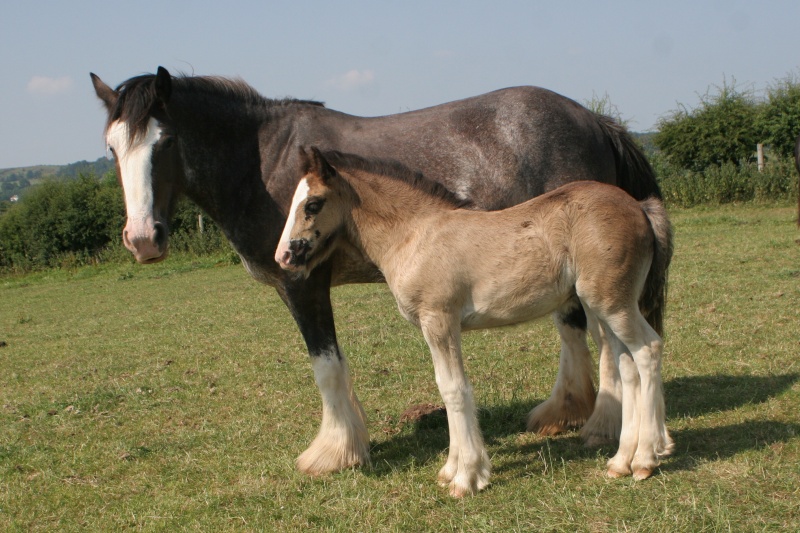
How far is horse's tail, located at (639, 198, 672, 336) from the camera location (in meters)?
4.18

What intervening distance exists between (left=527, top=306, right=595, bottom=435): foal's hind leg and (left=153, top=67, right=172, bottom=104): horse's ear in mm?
2939

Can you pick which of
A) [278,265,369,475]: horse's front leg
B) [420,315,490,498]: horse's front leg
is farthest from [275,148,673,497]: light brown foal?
[278,265,369,475]: horse's front leg

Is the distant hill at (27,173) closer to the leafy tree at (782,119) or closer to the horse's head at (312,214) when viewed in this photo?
the leafy tree at (782,119)

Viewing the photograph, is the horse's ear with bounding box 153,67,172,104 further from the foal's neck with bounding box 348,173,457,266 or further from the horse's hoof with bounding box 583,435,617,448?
the horse's hoof with bounding box 583,435,617,448

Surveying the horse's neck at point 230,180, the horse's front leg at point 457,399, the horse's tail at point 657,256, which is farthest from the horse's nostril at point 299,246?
the horse's tail at point 657,256

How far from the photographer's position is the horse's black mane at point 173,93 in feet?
14.7

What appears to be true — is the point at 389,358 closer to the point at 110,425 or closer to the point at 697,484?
the point at 110,425

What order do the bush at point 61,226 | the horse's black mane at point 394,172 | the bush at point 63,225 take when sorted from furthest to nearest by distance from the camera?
the bush at point 61,226 → the bush at point 63,225 → the horse's black mane at point 394,172

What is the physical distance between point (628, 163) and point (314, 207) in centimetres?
251

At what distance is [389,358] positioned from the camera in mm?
7789

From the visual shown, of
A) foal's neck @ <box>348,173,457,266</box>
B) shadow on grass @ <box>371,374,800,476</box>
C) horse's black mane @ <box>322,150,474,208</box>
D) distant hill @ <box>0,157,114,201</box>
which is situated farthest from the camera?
distant hill @ <box>0,157,114,201</box>

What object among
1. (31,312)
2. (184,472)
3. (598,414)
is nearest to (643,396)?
(598,414)

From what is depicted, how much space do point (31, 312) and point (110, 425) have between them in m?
10.1

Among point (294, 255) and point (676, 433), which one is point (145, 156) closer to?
point (294, 255)
